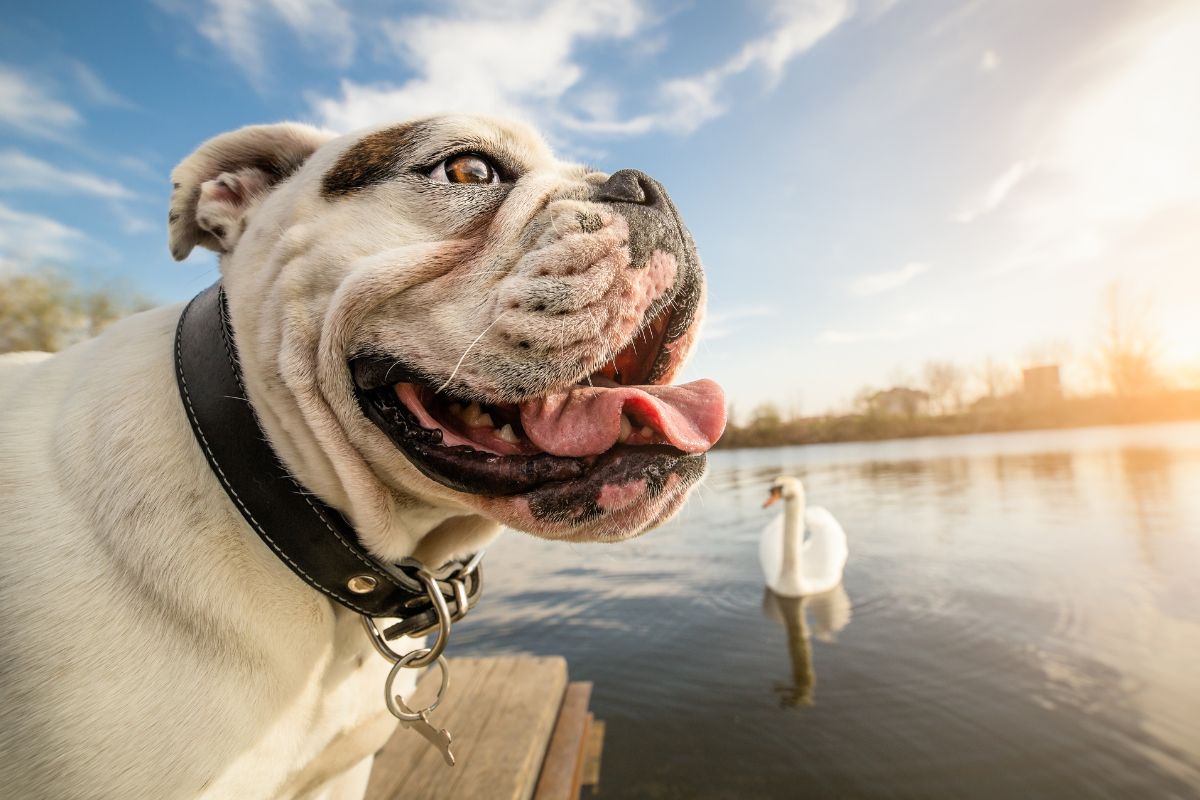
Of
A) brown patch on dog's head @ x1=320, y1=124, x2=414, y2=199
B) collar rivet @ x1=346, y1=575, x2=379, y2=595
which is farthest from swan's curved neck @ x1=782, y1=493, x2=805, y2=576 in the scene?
brown patch on dog's head @ x1=320, y1=124, x2=414, y2=199

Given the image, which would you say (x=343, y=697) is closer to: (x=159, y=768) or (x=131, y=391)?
(x=159, y=768)

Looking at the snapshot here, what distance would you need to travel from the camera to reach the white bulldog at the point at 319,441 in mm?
1305

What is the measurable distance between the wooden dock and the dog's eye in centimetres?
236

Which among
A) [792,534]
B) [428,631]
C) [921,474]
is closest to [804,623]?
[792,534]

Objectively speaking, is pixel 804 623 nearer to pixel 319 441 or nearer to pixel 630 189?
pixel 630 189

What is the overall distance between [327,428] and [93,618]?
2.05 ft

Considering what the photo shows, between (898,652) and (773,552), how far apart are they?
2.78 meters

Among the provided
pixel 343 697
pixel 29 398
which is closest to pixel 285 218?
pixel 29 398

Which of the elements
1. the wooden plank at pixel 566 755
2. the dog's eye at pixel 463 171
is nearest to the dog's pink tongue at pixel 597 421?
the dog's eye at pixel 463 171

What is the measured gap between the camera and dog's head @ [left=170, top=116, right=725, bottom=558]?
59.1 inches

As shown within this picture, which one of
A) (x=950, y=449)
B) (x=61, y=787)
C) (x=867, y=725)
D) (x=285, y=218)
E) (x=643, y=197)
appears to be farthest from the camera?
(x=950, y=449)

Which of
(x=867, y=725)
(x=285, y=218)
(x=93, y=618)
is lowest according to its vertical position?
(x=867, y=725)

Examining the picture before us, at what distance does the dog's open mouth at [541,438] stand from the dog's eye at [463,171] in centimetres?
62

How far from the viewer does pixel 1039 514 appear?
14227 millimetres
